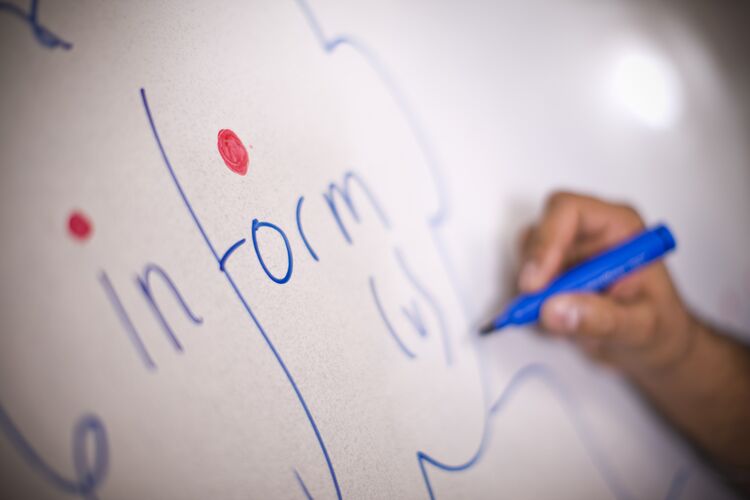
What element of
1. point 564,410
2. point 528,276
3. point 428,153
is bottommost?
point 564,410

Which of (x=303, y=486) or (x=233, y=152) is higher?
(x=233, y=152)

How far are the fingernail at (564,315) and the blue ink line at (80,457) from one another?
0.24 metres

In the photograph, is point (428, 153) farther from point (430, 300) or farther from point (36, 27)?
point (36, 27)

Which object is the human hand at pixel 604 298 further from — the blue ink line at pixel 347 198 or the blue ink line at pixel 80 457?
the blue ink line at pixel 80 457

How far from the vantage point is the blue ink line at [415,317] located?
240 millimetres

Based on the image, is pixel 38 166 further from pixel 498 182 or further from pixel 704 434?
pixel 704 434

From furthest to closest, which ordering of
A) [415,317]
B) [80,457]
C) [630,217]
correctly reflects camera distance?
[630,217] < [415,317] < [80,457]

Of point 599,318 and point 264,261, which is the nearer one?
point 264,261

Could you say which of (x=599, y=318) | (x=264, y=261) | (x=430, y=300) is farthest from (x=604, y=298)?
(x=264, y=261)

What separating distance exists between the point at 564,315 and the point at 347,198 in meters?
0.16

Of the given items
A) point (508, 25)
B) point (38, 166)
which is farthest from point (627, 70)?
point (38, 166)

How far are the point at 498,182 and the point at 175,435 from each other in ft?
0.84

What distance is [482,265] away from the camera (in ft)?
0.95

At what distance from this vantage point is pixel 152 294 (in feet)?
0.53
